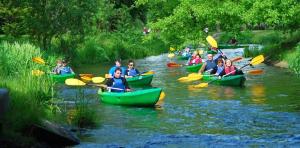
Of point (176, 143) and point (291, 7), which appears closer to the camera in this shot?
point (176, 143)

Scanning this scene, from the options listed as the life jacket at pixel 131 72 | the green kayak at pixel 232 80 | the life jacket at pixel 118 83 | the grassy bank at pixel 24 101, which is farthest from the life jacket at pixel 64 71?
the grassy bank at pixel 24 101

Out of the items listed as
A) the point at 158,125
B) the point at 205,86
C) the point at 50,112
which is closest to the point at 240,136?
the point at 158,125

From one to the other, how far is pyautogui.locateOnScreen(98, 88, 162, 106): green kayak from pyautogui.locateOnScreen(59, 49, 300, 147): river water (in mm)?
250

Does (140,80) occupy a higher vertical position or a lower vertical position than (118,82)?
lower

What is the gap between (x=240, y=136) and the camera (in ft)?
34.6

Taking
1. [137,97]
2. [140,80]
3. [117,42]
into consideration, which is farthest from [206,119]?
[117,42]

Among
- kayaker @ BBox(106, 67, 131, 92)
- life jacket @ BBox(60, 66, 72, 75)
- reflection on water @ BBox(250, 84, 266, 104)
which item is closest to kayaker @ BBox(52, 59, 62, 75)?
life jacket @ BBox(60, 66, 72, 75)

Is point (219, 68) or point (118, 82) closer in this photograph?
point (118, 82)

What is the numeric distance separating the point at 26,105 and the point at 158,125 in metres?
3.34

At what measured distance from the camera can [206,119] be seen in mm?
12555

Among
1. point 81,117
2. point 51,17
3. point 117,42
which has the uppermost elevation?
point 51,17

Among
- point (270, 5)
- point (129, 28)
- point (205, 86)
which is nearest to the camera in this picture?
point (205, 86)

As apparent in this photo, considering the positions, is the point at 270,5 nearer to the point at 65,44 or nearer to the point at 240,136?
the point at 65,44

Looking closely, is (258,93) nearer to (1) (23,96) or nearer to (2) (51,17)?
(1) (23,96)
